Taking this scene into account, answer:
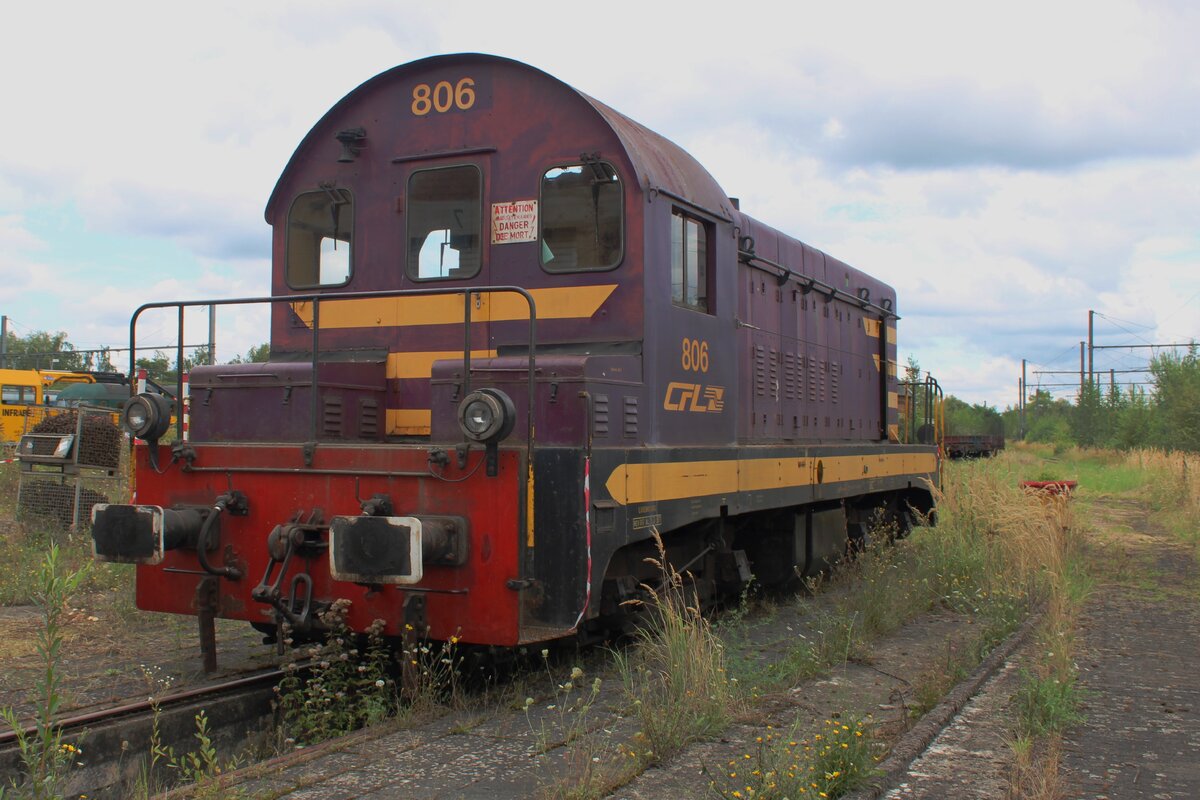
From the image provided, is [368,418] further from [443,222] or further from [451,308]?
[443,222]

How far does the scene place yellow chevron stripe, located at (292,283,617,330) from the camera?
6.29 metres

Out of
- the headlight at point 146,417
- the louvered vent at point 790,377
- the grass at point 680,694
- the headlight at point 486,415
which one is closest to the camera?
the grass at point 680,694

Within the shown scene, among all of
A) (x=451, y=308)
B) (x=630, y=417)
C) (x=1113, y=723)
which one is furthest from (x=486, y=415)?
(x=1113, y=723)

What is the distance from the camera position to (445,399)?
5652mm

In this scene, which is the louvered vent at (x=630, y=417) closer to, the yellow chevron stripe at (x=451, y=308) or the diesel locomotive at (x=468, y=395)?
the diesel locomotive at (x=468, y=395)

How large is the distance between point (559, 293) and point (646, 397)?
0.82m

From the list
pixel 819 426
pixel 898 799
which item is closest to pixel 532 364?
pixel 898 799

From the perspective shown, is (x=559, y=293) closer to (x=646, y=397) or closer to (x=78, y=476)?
(x=646, y=397)

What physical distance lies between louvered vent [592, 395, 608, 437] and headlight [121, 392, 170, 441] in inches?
96.2

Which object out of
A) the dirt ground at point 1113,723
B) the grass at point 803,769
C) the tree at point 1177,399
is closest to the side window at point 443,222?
the grass at point 803,769

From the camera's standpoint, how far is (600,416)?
568cm

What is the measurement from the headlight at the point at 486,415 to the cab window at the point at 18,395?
33.9 meters

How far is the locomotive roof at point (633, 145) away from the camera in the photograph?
20.6ft

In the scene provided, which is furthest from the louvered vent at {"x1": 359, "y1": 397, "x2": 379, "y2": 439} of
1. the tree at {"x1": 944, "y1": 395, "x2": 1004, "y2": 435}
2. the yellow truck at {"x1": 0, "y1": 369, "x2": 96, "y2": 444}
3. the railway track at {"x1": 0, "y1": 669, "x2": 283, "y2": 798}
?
the tree at {"x1": 944, "y1": 395, "x2": 1004, "y2": 435}
